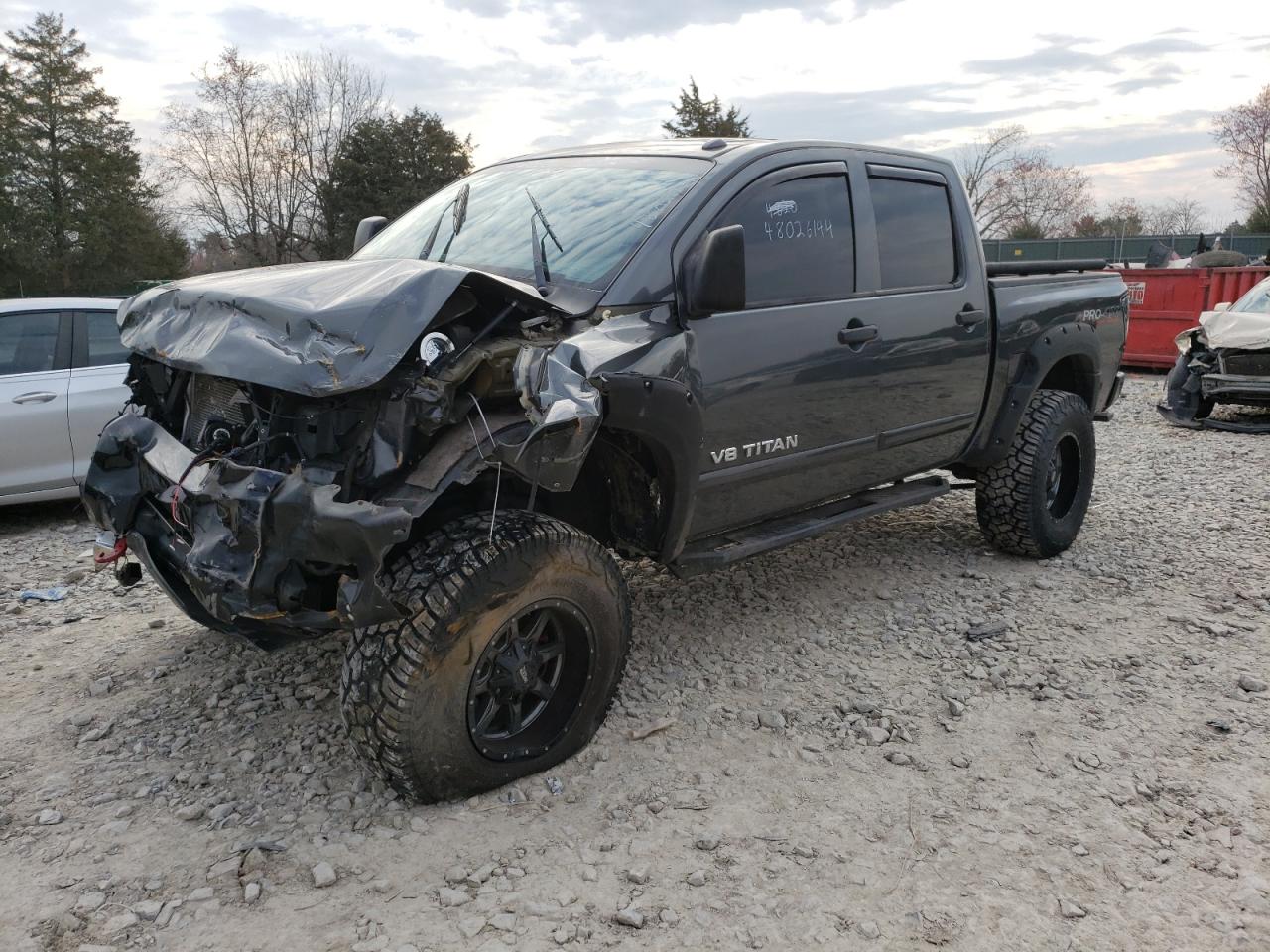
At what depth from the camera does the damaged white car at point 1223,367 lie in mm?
9383

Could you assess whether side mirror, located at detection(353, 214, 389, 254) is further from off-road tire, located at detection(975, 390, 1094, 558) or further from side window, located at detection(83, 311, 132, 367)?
off-road tire, located at detection(975, 390, 1094, 558)

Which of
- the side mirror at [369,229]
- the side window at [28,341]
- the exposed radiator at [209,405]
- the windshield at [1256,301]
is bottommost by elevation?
the exposed radiator at [209,405]

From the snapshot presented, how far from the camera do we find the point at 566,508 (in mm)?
3531

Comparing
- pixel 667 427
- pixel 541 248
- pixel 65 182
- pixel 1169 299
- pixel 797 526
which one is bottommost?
pixel 797 526

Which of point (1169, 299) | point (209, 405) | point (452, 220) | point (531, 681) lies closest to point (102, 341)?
point (452, 220)

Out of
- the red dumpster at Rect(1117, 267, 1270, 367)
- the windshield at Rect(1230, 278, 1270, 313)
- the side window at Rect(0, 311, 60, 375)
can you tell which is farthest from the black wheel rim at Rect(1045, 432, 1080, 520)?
the red dumpster at Rect(1117, 267, 1270, 367)

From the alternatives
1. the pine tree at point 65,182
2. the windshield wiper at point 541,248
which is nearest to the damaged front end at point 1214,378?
the windshield wiper at point 541,248

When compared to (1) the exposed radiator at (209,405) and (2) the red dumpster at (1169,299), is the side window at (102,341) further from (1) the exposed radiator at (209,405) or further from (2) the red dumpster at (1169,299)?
(2) the red dumpster at (1169,299)

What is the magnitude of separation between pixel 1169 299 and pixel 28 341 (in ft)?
44.1

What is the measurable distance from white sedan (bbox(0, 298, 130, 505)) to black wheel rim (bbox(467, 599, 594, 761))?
419 cm

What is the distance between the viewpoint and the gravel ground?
8.11 ft

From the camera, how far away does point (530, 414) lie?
2.67m

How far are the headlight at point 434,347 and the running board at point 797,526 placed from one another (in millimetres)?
1250

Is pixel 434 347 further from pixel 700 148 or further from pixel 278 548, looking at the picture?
pixel 700 148
